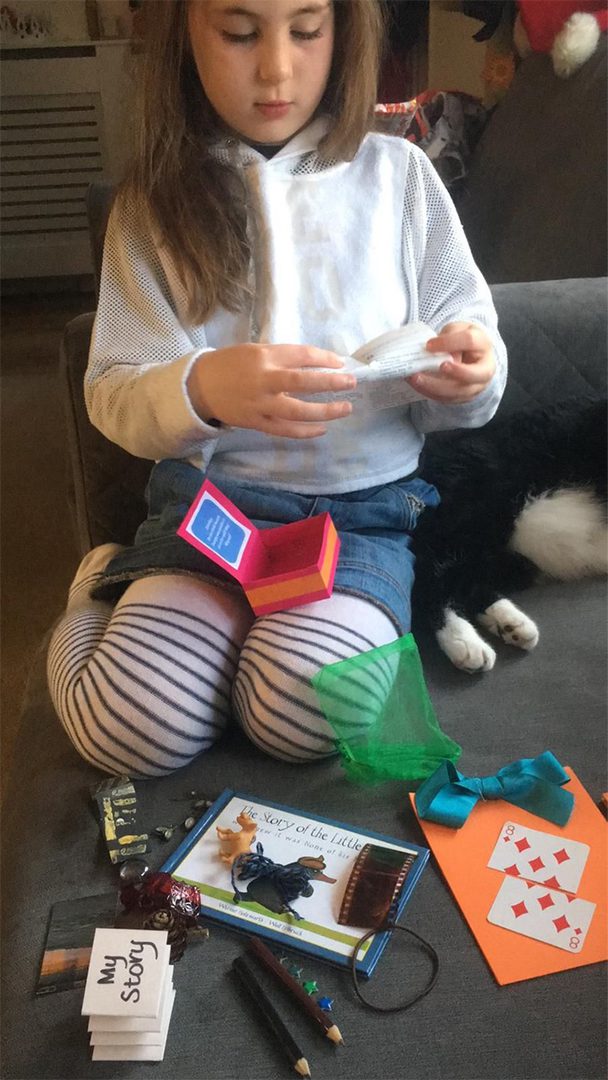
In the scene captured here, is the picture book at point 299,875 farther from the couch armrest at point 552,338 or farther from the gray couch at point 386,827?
the couch armrest at point 552,338

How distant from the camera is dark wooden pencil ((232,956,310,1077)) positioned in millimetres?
553

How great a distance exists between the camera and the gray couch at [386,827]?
57 centimetres

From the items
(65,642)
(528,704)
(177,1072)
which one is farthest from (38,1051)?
(528,704)

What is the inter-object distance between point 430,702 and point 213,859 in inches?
10.0

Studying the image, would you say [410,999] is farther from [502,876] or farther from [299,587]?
[299,587]

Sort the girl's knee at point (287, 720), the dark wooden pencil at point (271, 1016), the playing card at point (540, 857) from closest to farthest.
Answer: the dark wooden pencil at point (271, 1016) → the playing card at point (540, 857) → the girl's knee at point (287, 720)

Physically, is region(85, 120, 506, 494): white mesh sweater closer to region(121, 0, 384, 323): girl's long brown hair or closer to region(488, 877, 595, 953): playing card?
region(121, 0, 384, 323): girl's long brown hair

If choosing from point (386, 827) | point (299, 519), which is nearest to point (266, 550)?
point (299, 519)

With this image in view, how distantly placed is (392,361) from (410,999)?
49cm

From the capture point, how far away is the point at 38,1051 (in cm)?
58

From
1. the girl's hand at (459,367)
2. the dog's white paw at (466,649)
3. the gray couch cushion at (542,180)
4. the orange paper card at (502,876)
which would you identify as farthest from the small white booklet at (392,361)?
the gray couch cushion at (542,180)

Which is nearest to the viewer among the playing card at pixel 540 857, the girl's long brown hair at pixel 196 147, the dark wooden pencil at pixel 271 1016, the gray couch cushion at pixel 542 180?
the dark wooden pencil at pixel 271 1016

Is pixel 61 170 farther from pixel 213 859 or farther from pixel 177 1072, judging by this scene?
pixel 177 1072

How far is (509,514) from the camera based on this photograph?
1.02 m
